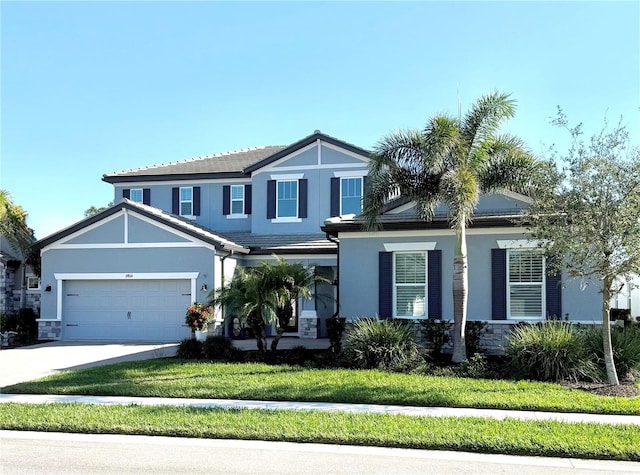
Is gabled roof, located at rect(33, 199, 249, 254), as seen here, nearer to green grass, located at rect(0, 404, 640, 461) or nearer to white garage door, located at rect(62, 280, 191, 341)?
white garage door, located at rect(62, 280, 191, 341)

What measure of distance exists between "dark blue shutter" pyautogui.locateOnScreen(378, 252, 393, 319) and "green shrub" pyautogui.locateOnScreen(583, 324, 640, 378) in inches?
191

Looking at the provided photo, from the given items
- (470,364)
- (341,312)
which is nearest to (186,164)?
(341,312)

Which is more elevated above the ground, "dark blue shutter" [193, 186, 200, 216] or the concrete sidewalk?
"dark blue shutter" [193, 186, 200, 216]

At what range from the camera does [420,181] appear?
13.8m

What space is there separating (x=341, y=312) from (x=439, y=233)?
11.2 feet

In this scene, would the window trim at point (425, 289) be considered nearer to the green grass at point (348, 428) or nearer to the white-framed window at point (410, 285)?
the white-framed window at point (410, 285)

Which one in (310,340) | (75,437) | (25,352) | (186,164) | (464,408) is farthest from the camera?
(186,164)

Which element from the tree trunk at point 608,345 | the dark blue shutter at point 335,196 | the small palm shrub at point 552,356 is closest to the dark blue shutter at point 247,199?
the dark blue shutter at point 335,196

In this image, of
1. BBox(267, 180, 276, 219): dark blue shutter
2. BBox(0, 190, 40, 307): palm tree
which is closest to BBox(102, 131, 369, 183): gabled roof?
BBox(267, 180, 276, 219): dark blue shutter

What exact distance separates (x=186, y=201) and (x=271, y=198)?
419 centimetres

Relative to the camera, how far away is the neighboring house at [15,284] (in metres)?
23.8

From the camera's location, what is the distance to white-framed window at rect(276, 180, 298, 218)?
2277 cm

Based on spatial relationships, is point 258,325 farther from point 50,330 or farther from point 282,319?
point 50,330

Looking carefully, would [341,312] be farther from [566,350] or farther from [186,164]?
[186,164]
